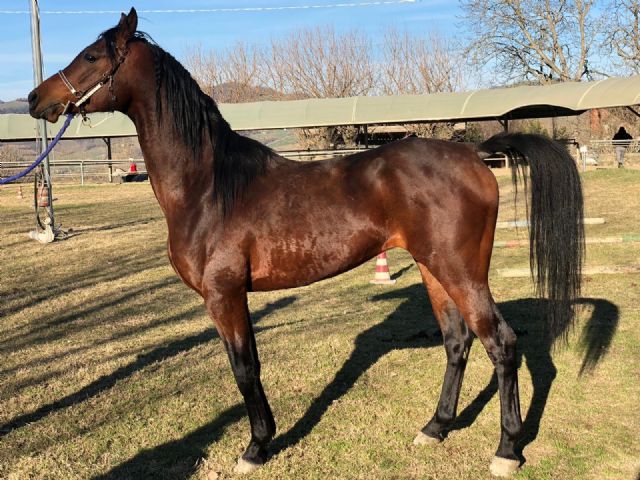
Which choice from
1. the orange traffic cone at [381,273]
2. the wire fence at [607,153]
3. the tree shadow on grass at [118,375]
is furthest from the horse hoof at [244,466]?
the wire fence at [607,153]

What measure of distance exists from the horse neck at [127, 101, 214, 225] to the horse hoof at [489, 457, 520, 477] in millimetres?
2309

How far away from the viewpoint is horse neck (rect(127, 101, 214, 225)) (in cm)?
370

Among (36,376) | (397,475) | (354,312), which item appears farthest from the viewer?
(354,312)

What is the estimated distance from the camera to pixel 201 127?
374cm

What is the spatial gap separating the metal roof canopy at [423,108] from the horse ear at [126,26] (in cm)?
2448

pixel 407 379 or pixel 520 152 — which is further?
pixel 407 379

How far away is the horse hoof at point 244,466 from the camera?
3.60m

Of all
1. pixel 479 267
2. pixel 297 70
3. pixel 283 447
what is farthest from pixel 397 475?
pixel 297 70

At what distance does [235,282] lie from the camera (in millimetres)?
3592

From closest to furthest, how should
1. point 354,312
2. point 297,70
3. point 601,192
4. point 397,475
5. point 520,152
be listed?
point 397,475 → point 520,152 → point 354,312 → point 601,192 → point 297,70

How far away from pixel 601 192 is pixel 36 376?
703 inches

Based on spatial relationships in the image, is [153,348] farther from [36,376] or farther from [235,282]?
[235,282]

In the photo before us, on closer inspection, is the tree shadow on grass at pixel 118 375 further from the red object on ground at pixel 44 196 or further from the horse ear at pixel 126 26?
the red object on ground at pixel 44 196

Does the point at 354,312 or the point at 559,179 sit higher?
the point at 559,179
